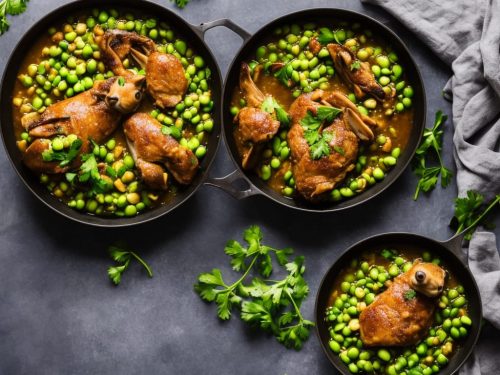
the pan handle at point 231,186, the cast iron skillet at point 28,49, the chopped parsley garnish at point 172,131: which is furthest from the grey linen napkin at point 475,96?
the chopped parsley garnish at point 172,131

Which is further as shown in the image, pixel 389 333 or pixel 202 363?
pixel 202 363

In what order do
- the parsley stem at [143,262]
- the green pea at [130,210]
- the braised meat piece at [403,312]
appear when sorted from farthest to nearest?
the parsley stem at [143,262] → the green pea at [130,210] → the braised meat piece at [403,312]

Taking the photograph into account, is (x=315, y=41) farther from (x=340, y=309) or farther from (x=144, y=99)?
(x=340, y=309)

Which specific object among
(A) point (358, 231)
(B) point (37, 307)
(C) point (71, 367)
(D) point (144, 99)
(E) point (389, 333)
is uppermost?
(D) point (144, 99)

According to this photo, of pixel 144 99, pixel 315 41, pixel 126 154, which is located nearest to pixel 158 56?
pixel 144 99

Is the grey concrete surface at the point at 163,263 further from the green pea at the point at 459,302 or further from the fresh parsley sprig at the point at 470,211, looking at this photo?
the green pea at the point at 459,302

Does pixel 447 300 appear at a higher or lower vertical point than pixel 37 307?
higher
